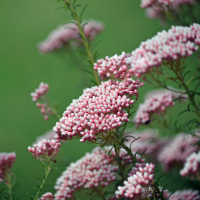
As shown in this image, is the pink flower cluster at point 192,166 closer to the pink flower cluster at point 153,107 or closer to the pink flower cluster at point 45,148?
the pink flower cluster at point 45,148

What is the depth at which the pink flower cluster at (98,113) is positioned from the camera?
1.03m

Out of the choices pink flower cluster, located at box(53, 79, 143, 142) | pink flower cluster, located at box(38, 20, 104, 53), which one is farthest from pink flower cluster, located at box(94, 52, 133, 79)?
pink flower cluster, located at box(38, 20, 104, 53)

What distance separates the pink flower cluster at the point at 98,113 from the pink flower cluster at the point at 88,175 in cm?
27

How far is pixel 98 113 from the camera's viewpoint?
1080 millimetres

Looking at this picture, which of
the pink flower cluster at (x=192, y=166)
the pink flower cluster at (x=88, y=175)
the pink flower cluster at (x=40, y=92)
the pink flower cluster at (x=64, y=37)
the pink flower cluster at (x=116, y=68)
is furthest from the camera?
the pink flower cluster at (x=64, y=37)

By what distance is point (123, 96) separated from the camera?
1.06 m

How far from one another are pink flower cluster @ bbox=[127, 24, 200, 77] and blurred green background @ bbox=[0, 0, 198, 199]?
8.77 ft

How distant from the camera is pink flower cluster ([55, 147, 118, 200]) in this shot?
125 cm

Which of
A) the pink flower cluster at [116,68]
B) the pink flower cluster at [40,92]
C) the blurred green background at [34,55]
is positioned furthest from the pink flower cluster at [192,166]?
the blurred green background at [34,55]

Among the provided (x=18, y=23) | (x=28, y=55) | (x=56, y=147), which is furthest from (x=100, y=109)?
(x=18, y=23)

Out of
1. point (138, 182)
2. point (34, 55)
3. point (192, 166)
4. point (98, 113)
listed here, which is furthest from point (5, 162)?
point (34, 55)

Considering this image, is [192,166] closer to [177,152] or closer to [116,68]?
[116,68]

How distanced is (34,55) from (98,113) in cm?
392

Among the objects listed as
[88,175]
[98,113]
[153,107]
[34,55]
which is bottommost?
[88,175]
